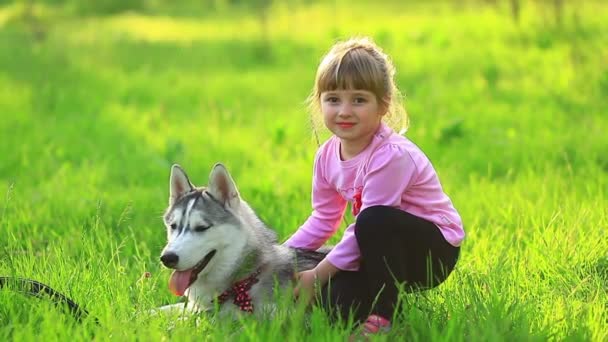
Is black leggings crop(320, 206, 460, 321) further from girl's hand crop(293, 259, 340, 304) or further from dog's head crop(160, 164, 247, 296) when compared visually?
dog's head crop(160, 164, 247, 296)

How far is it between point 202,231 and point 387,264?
2.64 ft

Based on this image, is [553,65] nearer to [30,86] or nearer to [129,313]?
[30,86]

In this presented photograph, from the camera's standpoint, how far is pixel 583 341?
3.32 meters

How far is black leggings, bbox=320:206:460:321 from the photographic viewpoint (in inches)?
→ 143

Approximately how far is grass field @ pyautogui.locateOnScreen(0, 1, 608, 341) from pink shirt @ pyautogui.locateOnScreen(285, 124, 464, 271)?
0.33 metres

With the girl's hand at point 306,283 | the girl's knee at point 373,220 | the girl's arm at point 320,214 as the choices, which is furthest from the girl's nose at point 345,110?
the girl's hand at point 306,283

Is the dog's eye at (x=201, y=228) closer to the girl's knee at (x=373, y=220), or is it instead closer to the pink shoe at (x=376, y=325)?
the girl's knee at (x=373, y=220)

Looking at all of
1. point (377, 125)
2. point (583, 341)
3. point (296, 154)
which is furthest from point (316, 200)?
point (296, 154)

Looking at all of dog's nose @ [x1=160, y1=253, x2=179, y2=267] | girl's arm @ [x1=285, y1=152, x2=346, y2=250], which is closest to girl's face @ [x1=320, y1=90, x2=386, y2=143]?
girl's arm @ [x1=285, y1=152, x2=346, y2=250]

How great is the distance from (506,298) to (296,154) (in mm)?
4127

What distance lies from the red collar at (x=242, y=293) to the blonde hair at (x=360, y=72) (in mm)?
931

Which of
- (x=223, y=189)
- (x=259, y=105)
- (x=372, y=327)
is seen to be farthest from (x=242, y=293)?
(x=259, y=105)

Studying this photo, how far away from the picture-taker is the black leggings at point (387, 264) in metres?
3.64

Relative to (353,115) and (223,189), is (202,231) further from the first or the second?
(353,115)
